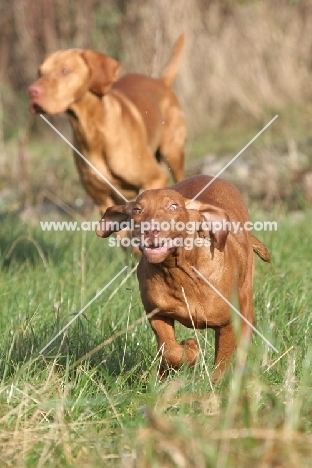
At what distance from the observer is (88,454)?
9.77 ft

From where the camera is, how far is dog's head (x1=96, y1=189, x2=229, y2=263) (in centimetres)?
359

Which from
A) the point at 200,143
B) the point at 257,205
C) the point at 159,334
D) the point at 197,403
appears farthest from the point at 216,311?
the point at 200,143

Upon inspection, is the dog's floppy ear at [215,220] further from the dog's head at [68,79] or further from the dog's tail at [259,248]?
the dog's head at [68,79]

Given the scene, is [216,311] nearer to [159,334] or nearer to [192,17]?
[159,334]

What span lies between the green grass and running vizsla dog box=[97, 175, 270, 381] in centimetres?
14

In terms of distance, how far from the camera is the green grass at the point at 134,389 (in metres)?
2.54

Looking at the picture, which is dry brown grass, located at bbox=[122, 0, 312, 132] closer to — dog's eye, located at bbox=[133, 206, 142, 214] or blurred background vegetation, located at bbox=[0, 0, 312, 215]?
blurred background vegetation, located at bbox=[0, 0, 312, 215]

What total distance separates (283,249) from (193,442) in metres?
4.08

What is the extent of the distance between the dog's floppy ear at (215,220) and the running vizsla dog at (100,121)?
309cm

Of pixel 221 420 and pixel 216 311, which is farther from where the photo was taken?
pixel 216 311

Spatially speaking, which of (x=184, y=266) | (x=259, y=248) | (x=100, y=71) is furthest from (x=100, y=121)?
(x=184, y=266)

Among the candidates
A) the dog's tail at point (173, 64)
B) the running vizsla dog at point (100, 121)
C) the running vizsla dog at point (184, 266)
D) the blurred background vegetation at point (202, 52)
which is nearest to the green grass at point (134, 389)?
the running vizsla dog at point (184, 266)

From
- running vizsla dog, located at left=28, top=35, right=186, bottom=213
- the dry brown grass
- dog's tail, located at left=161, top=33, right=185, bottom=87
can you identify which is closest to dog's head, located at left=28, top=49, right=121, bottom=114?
running vizsla dog, located at left=28, top=35, right=186, bottom=213

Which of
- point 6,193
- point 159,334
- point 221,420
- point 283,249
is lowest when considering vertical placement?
point 6,193
